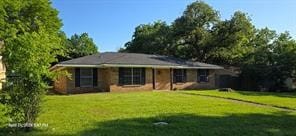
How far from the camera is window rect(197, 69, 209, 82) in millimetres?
37062

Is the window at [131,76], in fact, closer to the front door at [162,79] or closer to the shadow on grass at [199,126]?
the front door at [162,79]

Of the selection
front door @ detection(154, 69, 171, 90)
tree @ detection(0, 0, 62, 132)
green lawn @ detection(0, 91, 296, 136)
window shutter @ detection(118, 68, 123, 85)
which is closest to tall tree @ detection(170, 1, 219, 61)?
front door @ detection(154, 69, 171, 90)

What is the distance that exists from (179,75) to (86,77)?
29.1ft

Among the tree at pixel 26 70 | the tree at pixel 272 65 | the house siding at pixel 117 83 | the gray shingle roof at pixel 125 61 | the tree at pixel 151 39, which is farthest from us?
the tree at pixel 151 39

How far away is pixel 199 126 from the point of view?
14.0 meters

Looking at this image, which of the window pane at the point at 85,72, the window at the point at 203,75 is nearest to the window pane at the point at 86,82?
the window pane at the point at 85,72

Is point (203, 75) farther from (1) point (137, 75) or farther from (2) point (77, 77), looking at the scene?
(2) point (77, 77)

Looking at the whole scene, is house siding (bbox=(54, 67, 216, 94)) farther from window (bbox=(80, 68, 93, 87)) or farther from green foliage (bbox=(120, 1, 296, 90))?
green foliage (bbox=(120, 1, 296, 90))

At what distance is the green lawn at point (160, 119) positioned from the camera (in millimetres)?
12977

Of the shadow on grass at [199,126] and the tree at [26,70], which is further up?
the tree at [26,70]

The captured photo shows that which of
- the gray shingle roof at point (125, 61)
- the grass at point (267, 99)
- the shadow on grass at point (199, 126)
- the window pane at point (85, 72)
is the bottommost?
the shadow on grass at point (199, 126)

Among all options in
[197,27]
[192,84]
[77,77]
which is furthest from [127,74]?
[197,27]

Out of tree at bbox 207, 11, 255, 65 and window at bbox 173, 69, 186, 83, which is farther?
tree at bbox 207, 11, 255, 65

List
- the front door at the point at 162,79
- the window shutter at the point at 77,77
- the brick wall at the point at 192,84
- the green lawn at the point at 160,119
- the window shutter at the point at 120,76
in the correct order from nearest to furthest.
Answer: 1. the green lawn at the point at 160,119
2. the window shutter at the point at 77,77
3. the window shutter at the point at 120,76
4. the front door at the point at 162,79
5. the brick wall at the point at 192,84
